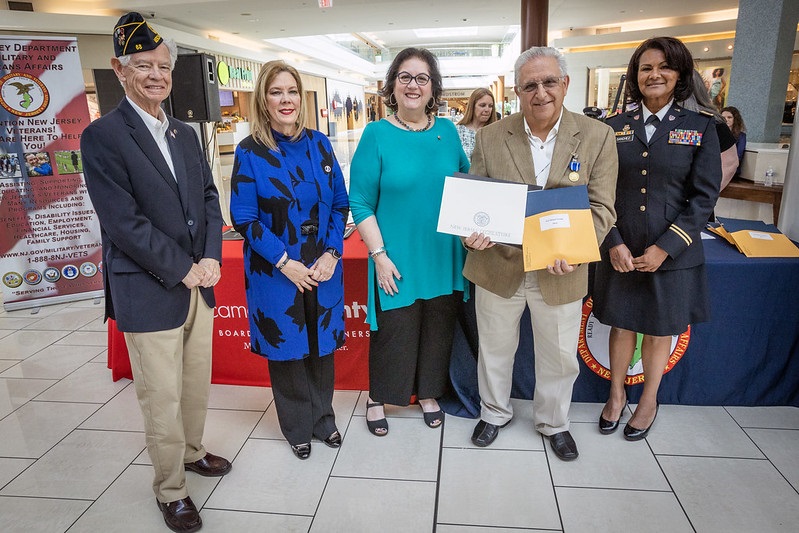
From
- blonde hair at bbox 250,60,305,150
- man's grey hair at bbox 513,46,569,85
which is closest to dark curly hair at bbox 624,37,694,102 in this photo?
man's grey hair at bbox 513,46,569,85

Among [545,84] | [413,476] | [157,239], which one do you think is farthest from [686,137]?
[157,239]

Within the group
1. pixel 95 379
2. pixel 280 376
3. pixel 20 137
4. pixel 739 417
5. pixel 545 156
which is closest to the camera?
pixel 545 156

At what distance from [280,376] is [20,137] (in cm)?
370

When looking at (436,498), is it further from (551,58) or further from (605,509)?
(551,58)

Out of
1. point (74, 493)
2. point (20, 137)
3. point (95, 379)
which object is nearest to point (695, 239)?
point (74, 493)

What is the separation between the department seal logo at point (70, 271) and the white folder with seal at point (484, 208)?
4.17 m

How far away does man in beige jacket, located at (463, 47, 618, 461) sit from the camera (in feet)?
6.53

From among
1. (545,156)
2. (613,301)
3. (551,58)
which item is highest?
(551,58)

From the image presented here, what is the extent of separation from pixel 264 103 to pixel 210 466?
61.0 inches

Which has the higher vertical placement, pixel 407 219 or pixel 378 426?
pixel 407 219

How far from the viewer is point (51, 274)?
468 cm

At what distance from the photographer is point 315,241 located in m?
2.18

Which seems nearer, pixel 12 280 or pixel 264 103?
pixel 264 103

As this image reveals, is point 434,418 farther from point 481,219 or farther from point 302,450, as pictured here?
point 481,219
